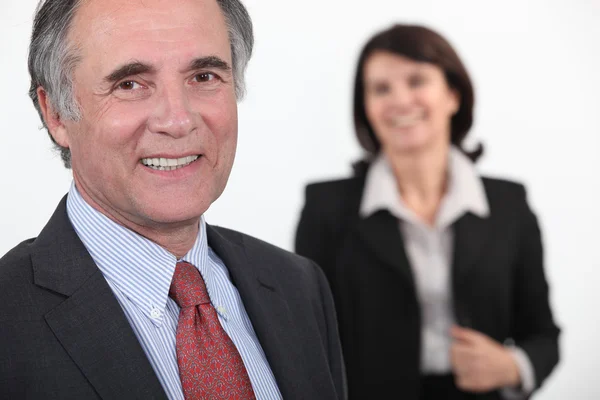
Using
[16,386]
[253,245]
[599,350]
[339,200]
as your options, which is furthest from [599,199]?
[16,386]

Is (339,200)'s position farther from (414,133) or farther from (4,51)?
(4,51)

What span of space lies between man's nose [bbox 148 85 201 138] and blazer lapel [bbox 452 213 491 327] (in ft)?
4.35

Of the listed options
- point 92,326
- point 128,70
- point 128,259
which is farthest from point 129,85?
point 92,326

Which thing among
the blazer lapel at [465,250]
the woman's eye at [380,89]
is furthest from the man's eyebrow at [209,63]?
the blazer lapel at [465,250]

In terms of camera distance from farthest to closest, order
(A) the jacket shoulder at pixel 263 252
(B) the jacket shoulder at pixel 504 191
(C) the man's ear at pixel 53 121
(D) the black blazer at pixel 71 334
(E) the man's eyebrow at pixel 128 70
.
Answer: (B) the jacket shoulder at pixel 504 191, (A) the jacket shoulder at pixel 263 252, (C) the man's ear at pixel 53 121, (E) the man's eyebrow at pixel 128 70, (D) the black blazer at pixel 71 334

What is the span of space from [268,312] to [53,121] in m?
0.58

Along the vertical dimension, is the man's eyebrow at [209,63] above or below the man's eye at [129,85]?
above

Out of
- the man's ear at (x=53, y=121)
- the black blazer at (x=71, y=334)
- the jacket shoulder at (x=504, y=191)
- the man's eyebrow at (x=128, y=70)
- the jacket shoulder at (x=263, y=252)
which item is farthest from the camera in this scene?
the jacket shoulder at (x=504, y=191)

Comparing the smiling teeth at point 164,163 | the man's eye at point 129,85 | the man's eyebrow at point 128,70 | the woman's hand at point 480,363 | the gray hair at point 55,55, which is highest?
the gray hair at point 55,55

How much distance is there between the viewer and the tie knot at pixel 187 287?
1.38 meters

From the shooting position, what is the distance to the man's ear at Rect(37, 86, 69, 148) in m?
1.40

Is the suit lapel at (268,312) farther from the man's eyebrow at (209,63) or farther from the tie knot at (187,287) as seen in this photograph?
the man's eyebrow at (209,63)

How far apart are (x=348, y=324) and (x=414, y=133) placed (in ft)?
2.23

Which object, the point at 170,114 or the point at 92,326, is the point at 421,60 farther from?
the point at 92,326
